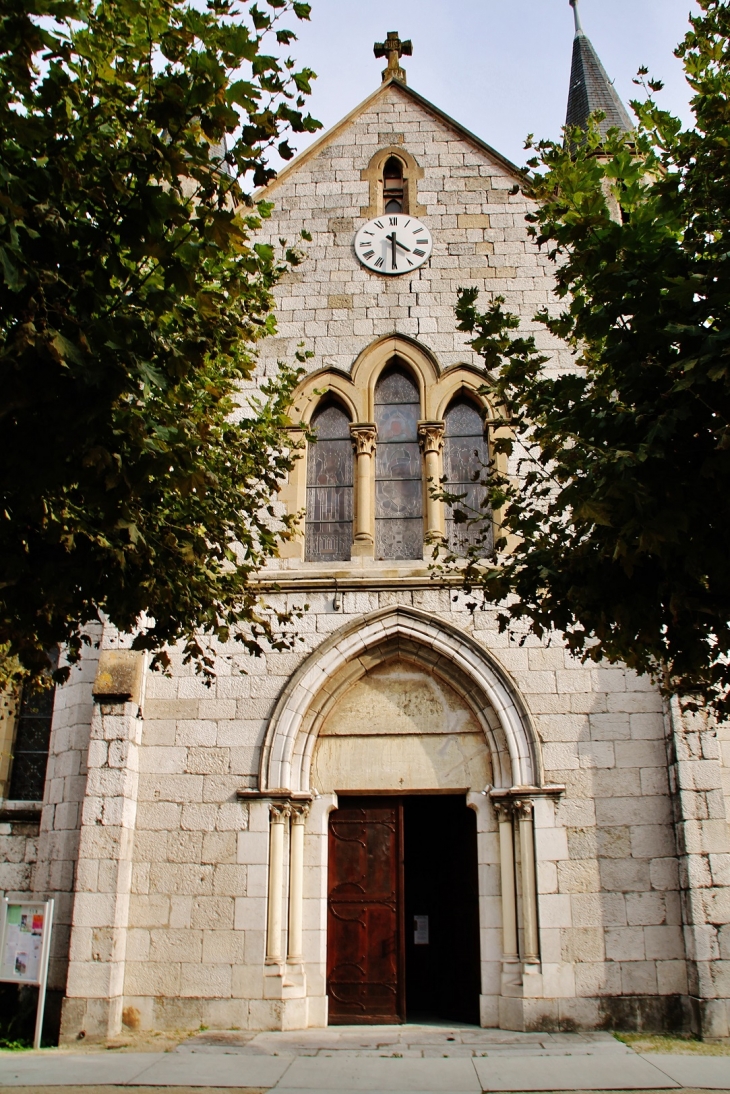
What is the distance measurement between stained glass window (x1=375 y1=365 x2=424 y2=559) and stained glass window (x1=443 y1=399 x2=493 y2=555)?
1.15ft

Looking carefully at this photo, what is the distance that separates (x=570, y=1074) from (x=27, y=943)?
5011mm

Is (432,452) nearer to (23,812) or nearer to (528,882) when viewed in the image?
(528,882)

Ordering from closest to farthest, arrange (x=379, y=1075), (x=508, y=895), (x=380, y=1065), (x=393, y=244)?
(x=379, y=1075), (x=380, y=1065), (x=508, y=895), (x=393, y=244)

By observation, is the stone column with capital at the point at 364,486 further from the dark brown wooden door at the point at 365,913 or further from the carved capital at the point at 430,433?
the dark brown wooden door at the point at 365,913

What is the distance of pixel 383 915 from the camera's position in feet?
31.2

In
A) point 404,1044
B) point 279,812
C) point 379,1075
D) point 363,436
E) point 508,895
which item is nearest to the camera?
point 379,1075

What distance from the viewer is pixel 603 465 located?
197 inches

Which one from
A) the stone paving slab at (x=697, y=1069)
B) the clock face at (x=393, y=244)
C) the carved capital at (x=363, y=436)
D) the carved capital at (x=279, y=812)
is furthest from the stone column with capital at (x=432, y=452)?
the stone paving slab at (x=697, y=1069)

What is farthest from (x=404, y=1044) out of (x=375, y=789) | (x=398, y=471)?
(x=398, y=471)

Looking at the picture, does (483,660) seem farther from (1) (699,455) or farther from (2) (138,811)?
(1) (699,455)

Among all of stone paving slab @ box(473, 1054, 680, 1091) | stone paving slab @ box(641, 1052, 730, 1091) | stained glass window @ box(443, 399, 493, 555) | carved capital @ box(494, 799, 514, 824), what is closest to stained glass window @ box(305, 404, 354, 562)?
stained glass window @ box(443, 399, 493, 555)

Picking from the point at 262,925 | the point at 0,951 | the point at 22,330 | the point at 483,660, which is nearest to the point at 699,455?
the point at 22,330

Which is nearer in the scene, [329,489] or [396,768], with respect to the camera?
[396,768]

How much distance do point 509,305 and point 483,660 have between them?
438cm
